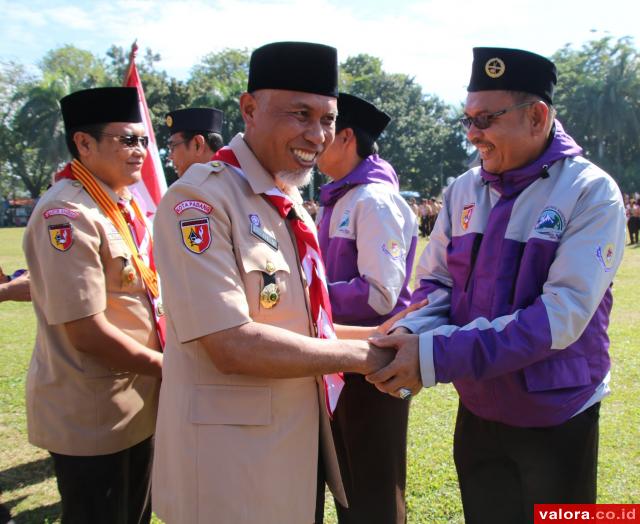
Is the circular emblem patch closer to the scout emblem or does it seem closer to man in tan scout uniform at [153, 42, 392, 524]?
man in tan scout uniform at [153, 42, 392, 524]

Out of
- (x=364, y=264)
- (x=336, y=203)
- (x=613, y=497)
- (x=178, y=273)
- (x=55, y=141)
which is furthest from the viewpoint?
(x=55, y=141)

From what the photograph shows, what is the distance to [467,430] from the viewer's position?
9.16 ft

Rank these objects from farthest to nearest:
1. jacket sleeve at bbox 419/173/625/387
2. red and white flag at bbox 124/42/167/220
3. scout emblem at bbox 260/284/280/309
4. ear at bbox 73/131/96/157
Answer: red and white flag at bbox 124/42/167/220
ear at bbox 73/131/96/157
jacket sleeve at bbox 419/173/625/387
scout emblem at bbox 260/284/280/309

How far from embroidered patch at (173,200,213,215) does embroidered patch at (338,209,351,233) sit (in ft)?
4.78

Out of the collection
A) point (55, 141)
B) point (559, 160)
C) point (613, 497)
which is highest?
point (55, 141)

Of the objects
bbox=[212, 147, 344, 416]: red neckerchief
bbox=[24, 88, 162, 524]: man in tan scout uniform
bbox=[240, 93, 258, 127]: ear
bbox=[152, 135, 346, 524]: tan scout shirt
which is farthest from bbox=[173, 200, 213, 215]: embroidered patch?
bbox=[24, 88, 162, 524]: man in tan scout uniform

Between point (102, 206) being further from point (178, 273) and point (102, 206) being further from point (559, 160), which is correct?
point (559, 160)

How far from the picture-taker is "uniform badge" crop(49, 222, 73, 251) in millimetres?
2662

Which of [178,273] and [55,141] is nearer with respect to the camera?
[178,273]

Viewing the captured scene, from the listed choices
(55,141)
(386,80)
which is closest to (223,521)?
(55,141)

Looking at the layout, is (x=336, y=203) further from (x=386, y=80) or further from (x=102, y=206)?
(x=386, y=80)

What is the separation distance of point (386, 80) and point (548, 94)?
2617 inches

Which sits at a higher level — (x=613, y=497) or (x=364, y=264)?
(x=364, y=264)

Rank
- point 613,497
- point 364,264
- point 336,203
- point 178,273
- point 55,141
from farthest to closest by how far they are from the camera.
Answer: point 55,141, point 613,497, point 336,203, point 364,264, point 178,273
